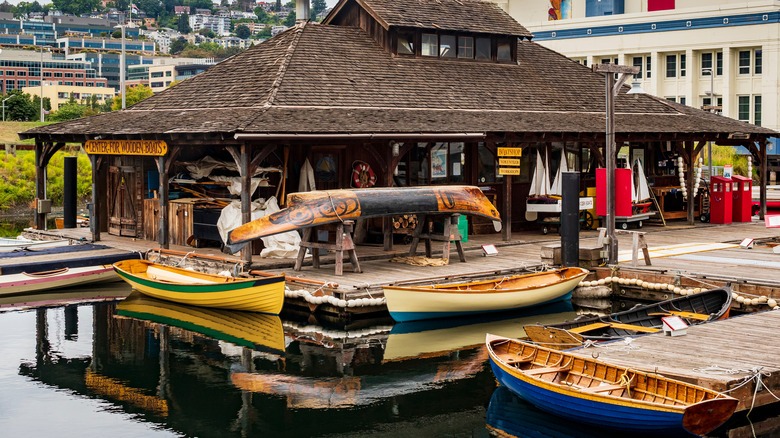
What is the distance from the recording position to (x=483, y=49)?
2859 cm

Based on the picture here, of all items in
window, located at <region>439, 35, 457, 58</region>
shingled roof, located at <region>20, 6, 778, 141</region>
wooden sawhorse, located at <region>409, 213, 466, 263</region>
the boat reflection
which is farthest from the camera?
window, located at <region>439, 35, 457, 58</region>

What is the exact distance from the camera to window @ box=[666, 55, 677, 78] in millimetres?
62306

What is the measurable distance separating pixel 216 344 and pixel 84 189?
3252 cm

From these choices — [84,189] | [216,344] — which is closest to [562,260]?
[216,344]

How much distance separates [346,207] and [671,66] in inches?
1916

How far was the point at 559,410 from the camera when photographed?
39.1ft

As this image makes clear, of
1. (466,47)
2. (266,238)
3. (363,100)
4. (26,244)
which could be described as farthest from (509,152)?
(26,244)

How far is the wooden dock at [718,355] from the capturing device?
1138 cm

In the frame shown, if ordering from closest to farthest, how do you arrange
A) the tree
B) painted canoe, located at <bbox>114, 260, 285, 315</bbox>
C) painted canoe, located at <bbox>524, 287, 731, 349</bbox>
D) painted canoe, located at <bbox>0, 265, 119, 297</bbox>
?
painted canoe, located at <bbox>524, 287, 731, 349</bbox> < painted canoe, located at <bbox>114, 260, 285, 315</bbox> < painted canoe, located at <bbox>0, 265, 119, 297</bbox> < the tree

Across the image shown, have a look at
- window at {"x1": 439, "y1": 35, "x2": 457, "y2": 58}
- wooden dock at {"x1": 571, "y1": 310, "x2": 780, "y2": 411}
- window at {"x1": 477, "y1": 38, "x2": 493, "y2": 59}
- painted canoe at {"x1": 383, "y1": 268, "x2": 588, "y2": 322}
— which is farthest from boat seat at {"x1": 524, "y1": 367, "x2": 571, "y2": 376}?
window at {"x1": 477, "y1": 38, "x2": 493, "y2": 59}

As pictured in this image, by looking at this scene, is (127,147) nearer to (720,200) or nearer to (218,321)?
(218,321)

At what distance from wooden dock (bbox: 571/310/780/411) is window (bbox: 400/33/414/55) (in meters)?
14.4

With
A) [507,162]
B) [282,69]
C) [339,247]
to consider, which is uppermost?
[282,69]

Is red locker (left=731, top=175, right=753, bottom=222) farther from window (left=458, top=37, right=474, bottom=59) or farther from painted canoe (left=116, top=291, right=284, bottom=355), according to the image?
painted canoe (left=116, top=291, right=284, bottom=355)
